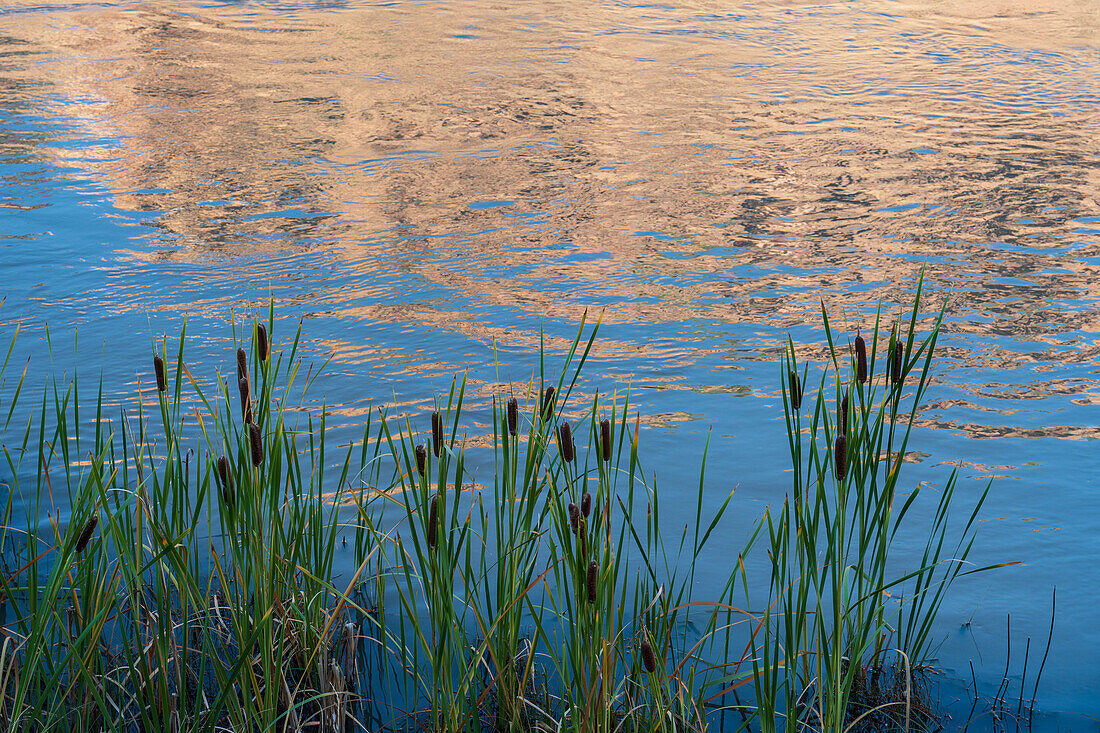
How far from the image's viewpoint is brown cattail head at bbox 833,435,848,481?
199cm

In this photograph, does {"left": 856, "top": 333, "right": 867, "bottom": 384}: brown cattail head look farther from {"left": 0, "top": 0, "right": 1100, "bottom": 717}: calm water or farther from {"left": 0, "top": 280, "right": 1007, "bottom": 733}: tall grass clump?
{"left": 0, "top": 0, "right": 1100, "bottom": 717}: calm water

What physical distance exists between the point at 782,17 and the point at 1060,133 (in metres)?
7.20

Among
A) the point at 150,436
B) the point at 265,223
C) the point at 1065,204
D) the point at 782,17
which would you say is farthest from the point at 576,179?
the point at 782,17

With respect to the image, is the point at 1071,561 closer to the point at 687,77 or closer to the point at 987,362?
the point at 987,362

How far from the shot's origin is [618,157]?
9.02 m

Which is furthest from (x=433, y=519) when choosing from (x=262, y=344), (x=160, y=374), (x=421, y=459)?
(x=160, y=374)

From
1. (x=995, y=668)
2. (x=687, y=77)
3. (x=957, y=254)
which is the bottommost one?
(x=995, y=668)

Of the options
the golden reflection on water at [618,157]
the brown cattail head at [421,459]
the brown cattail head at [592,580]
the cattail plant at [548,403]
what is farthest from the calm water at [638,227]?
the brown cattail head at [592,580]

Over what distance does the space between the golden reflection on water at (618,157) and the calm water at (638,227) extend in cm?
4

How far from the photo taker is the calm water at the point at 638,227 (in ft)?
14.3

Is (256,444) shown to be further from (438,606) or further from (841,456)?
(841,456)

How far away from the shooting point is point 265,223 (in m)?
7.49

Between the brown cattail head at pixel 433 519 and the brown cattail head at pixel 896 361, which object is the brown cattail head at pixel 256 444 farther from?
the brown cattail head at pixel 896 361

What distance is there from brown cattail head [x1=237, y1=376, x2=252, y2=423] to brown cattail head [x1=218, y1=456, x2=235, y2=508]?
12 centimetres
